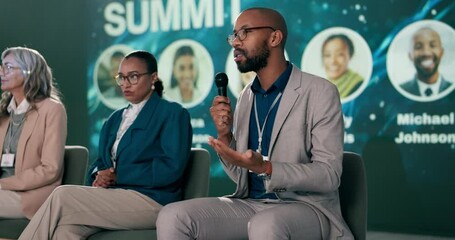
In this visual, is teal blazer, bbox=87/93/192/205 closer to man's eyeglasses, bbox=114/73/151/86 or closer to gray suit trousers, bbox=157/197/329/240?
man's eyeglasses, bbox=114/73/151/86

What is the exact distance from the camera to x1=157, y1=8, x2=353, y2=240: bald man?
3102 mm

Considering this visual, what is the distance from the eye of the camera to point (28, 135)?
4488 mm

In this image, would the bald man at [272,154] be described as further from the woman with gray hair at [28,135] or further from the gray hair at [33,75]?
the gray hair at [33,75]

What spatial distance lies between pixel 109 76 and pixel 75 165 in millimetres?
3937

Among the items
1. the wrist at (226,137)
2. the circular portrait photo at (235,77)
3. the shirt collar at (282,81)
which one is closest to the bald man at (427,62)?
the circular portrait photo at (235,77)

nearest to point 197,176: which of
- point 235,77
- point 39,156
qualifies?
point 39,156

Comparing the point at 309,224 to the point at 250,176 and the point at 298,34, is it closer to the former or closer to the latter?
the point at 250,176

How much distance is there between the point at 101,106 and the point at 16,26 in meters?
1.57

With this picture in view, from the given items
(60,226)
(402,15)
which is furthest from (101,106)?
(60,226)

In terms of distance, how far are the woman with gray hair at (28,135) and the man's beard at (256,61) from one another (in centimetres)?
140

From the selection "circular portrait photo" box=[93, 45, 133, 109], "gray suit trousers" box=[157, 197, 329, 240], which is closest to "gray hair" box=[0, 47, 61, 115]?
"gray suit trousers" box=[157, 197, 329, 240]

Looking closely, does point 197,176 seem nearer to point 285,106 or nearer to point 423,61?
point 285,106

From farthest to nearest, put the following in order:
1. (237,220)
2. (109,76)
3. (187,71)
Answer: (109,76) < (187,71) < (237,220)

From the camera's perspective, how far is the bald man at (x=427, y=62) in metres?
6.58
